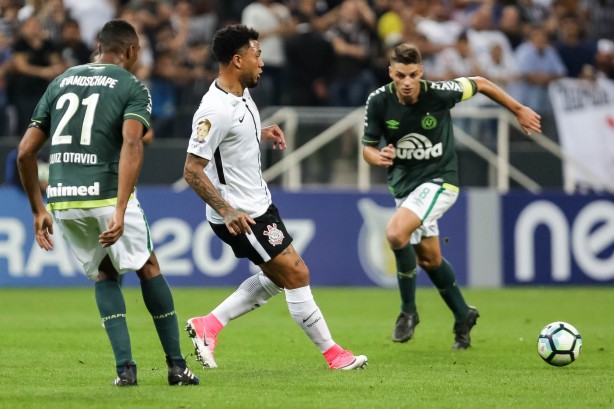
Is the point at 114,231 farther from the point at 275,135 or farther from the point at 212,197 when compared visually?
the point at 275,135

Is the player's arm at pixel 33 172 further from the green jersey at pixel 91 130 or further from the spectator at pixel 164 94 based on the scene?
the spectator at pixel 164 94

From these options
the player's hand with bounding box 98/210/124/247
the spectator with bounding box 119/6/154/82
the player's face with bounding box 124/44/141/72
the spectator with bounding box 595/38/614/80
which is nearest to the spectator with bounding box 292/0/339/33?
the spectator with bounding box 119/6/154/82

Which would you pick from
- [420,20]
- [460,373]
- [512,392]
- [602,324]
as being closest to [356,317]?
[602,324]

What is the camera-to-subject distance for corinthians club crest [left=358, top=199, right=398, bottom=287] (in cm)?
1739

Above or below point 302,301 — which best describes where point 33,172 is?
above

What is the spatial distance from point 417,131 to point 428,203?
652mm

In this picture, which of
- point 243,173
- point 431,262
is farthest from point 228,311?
point 431,262

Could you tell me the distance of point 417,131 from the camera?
10.6 metres

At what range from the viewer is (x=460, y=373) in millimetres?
8562

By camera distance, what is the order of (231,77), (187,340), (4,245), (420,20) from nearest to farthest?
(231,77) → (187,340) → (4,245) → (420,20)

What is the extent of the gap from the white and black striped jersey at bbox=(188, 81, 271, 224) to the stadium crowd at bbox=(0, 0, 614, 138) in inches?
357

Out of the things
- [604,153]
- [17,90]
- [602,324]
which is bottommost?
[602,324]

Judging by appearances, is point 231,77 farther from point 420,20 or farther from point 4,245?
point 420,20

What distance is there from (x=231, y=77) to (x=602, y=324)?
20.0ft
